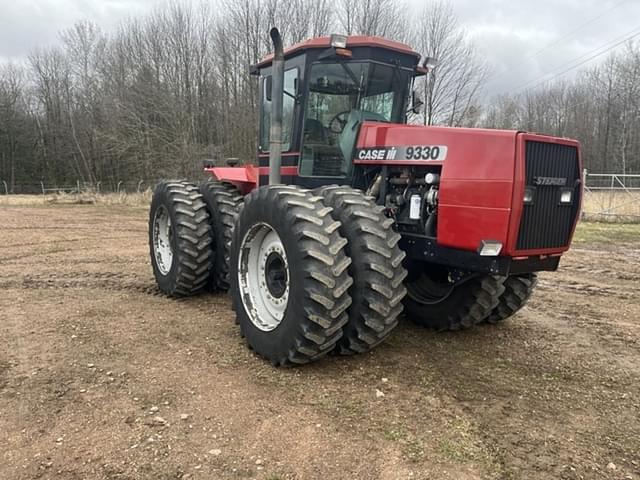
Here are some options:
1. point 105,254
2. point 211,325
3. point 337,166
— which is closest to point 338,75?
point 337,166

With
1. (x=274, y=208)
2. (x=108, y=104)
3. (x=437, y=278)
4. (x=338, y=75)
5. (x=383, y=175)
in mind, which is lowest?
(x=437, y=278)

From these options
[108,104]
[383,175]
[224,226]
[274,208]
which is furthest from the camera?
[108,104]

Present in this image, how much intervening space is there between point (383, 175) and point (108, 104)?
33.4 metres

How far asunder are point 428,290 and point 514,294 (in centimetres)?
81

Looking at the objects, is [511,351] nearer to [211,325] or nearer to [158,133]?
[211,325]

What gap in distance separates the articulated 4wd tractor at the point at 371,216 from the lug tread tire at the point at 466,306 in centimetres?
1

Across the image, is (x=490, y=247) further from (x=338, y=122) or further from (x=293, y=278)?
(x=338, y=122)

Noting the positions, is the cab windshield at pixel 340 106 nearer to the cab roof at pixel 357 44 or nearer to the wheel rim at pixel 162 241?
the cab roof at pixel 357 44

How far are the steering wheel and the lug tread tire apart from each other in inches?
72.7

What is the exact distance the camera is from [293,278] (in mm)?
3736

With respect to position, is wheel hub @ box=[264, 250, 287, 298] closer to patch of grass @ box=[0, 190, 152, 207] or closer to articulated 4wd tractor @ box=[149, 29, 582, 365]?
articulated 4wd tractor @ box=[149, 29, 582, 365]

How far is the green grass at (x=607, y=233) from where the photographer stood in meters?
12.6

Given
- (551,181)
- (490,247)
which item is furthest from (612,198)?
(490,247)

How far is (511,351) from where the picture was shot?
452 centimetres
